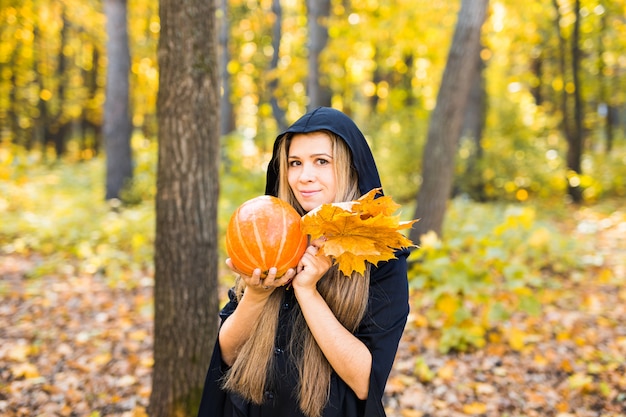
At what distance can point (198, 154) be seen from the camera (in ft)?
9.18

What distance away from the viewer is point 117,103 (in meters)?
10.2

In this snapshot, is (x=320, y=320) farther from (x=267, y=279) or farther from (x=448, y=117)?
(x=448, y=117)

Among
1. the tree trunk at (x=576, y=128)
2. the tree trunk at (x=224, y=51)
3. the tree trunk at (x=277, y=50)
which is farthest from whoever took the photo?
the tree trunk at (x=277, y=50)

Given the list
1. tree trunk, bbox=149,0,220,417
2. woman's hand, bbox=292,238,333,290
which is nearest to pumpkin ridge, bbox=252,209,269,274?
woman's hand, bbox=292,238,333,290

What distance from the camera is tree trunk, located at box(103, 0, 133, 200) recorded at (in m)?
9.73

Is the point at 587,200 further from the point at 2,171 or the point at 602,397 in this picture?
the point at 2,171

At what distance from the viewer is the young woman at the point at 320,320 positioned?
1641mm

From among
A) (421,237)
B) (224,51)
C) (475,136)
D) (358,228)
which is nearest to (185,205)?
(358,228)

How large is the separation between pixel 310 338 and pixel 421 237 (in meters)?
4.28

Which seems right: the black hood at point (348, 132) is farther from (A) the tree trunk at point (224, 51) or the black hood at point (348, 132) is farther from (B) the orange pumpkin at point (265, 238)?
(A) the tree trunk at point (224, 51)

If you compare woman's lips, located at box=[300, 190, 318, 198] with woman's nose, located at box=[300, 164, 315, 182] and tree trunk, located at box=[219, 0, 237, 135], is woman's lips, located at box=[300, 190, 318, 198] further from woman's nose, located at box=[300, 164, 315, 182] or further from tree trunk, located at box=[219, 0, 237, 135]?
tree trunk, located at box=[219, 0, 237, 135]

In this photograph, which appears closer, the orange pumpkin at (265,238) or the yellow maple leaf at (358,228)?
the yellow maple leaf at (358,228)

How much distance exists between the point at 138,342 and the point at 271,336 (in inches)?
130

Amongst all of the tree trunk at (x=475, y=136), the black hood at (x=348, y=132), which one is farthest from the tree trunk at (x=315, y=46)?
the black hood at (x=348, y=132)
